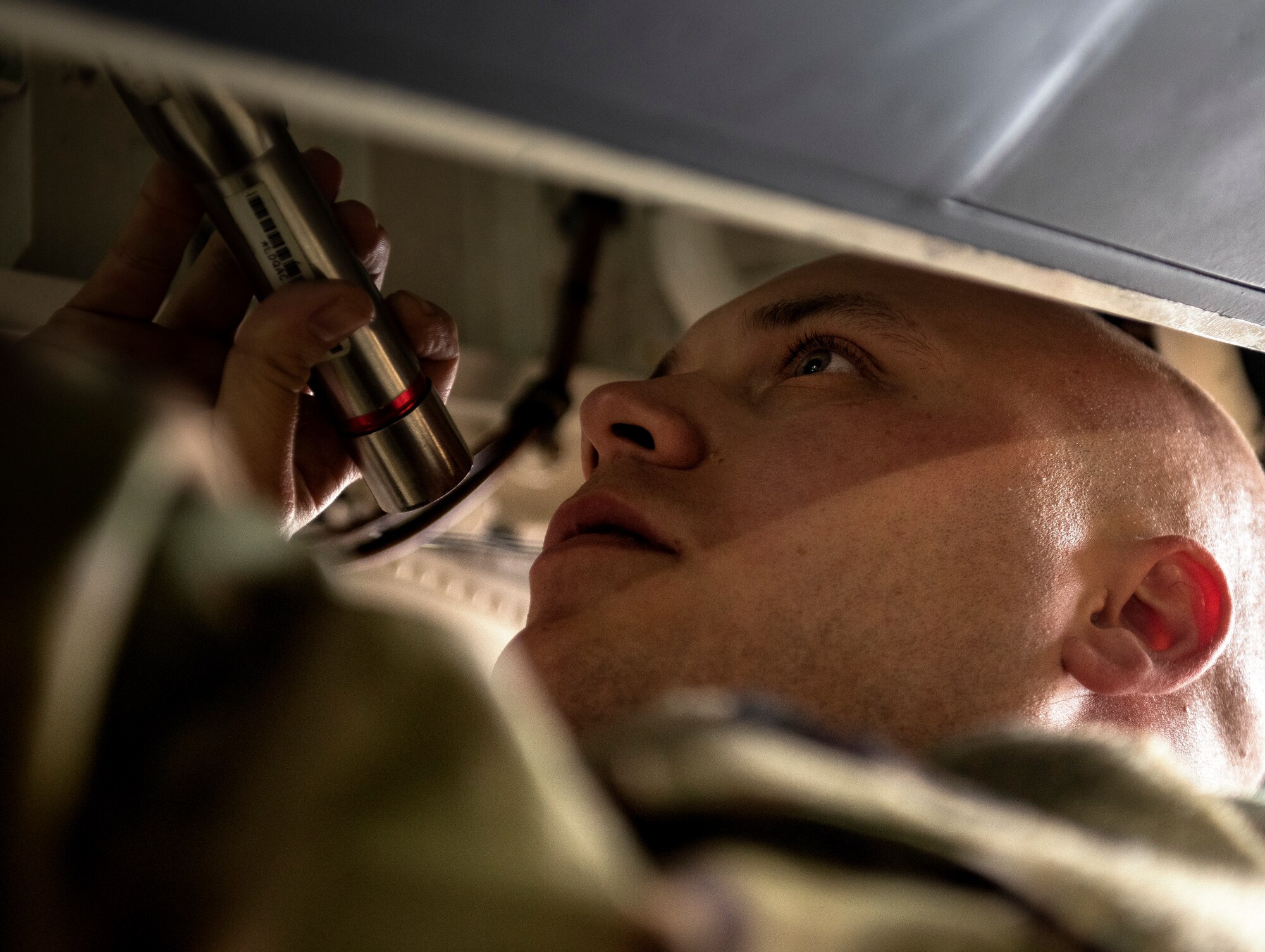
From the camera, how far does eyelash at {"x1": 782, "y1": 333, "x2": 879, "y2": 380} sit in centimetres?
98

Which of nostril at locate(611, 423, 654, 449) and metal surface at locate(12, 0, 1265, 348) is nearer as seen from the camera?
metal surface at locate(12, 0, 1265, 348)

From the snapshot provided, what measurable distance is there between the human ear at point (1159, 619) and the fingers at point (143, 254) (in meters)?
0.83

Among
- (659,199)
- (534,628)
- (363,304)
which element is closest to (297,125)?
(363,304)

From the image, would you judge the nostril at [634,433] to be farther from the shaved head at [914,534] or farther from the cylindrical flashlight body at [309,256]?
the cylindrical flashlight body at [309,256]

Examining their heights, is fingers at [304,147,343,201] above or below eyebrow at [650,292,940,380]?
above

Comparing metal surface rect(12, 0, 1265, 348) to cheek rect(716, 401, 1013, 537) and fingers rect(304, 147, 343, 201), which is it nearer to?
cheek rect(716, 401, 1013, 537)

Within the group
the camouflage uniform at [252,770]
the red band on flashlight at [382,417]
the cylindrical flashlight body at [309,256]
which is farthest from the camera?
the red band on flashlight at [382,417]

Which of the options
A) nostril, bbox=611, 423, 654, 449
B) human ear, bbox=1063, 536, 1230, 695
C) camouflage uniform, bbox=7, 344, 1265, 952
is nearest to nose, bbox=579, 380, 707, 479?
nostril, bbox=611, 423, 654, 449

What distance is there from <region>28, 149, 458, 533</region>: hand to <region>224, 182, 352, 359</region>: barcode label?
0.02m

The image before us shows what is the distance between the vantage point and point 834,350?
3.26 feet

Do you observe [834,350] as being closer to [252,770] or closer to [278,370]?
[278,370]

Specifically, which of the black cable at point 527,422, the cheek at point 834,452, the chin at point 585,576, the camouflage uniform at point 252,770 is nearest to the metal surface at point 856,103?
the camouflage uniform at point 252,770

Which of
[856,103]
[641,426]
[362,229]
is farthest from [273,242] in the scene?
[856,103]

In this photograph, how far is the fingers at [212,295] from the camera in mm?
935
